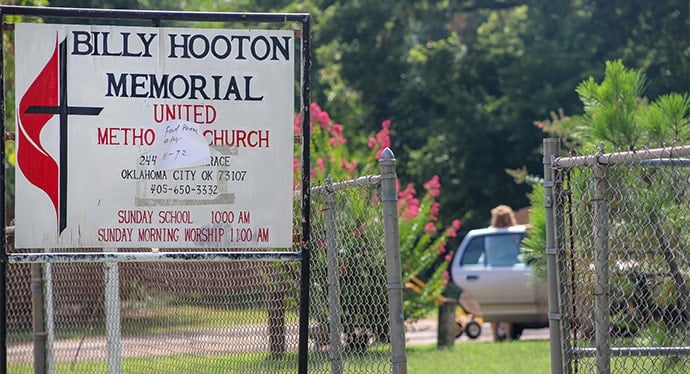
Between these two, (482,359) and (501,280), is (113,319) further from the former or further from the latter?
(501,280)

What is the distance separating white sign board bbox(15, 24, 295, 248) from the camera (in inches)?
213

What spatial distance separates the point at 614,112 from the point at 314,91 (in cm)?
2772

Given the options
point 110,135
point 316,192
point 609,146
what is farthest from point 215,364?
point 609,146

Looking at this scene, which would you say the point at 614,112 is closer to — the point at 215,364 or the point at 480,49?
the point at 215,364

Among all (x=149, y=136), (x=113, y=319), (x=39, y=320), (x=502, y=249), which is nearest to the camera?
(x=149, y=136)

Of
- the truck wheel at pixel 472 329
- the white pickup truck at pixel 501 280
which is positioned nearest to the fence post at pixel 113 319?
the white pickup truck at pixel 501 280

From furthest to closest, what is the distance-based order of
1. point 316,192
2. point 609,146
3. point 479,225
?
point 479,225
point 609,146
point 316,192

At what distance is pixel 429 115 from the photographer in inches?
Answer: 1341

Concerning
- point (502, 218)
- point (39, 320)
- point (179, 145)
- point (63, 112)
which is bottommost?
point (39, 320)

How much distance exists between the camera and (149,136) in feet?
17.9

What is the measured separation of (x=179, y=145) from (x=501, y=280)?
40.8 ft

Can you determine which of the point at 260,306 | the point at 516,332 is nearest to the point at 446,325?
the point at 516,332

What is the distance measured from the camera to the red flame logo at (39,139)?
17.7ft

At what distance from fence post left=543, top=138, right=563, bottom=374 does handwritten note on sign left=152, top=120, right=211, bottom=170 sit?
1711 millimetres
